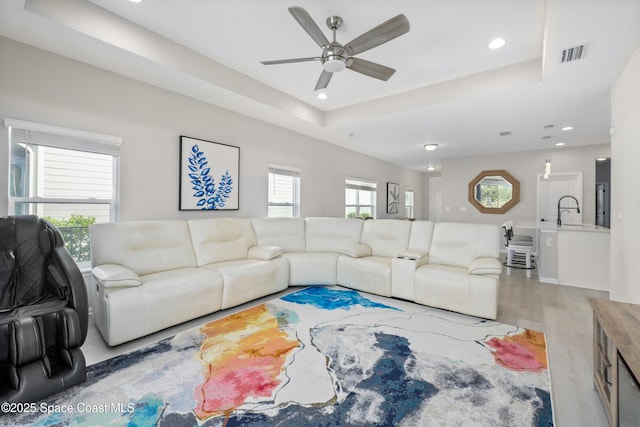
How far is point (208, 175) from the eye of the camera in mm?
3986

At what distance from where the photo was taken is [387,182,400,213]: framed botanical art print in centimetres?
858

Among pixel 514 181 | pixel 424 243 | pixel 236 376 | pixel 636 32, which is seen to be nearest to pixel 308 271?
pixel 424 243

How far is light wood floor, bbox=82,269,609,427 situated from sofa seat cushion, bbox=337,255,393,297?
0.84 meters

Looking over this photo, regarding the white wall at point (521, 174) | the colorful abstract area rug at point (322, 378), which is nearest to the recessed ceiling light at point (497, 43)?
the colorful abstract area rug at point (322, 378)

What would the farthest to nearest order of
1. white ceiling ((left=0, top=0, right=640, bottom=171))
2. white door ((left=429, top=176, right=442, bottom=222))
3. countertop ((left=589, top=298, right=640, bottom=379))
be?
white door ((left=429, top=176, right=442, bottom=222)) → white ceiling ((left=0, top=0, right=640, bottom=171)) → countertop ((left=589, top=298, right=640, bottom=379))

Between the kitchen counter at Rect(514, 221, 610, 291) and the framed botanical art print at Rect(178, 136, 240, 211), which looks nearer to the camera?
the framed botanical art print at Rect(178, 136, 240, 211)

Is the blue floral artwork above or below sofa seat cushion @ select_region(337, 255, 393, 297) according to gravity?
above

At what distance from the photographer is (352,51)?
2.43 metres

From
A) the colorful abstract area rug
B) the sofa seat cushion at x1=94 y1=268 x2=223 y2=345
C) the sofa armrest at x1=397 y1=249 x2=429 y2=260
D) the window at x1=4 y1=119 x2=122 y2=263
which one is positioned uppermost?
the window at x1=4 y1=119 x2=122 y2=263

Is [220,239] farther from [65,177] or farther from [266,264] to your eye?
[65,177]

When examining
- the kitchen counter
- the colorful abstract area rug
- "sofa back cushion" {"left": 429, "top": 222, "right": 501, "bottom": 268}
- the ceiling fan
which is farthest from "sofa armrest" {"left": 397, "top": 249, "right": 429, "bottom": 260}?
the kitchen counter

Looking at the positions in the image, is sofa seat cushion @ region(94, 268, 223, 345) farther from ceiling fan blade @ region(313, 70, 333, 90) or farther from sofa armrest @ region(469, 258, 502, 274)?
sofa armrest @ region(469, 258, 502, 274)

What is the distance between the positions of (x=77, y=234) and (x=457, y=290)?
4009 mm

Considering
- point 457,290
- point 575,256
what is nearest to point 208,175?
Result: point 457,290
